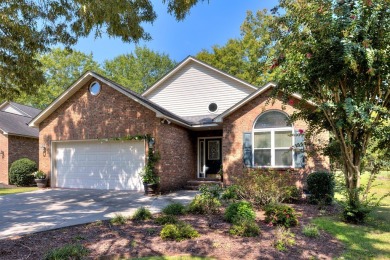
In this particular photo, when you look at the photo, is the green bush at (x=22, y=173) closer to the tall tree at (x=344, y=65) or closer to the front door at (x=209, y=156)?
the front door at (x=209, y=156)

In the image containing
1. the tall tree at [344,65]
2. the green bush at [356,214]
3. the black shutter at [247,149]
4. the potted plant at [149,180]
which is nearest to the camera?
the tall tree at [344,65]

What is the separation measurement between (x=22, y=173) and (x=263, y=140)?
45.4 feet

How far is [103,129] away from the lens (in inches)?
536

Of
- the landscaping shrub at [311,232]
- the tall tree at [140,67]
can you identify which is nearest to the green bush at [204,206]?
the landscaping shrub at [311,232]

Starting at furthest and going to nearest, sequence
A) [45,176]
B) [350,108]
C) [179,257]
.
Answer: [45,176], [350,108], [179,257]

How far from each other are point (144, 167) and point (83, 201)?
2812 mm

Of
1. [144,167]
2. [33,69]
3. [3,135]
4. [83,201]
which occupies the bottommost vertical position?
[83,201]

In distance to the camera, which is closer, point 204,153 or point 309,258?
point 309,258

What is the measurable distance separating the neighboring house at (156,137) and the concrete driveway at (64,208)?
1.61 m

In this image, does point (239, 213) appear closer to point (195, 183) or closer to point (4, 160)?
point (195, 183)

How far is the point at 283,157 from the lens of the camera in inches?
482

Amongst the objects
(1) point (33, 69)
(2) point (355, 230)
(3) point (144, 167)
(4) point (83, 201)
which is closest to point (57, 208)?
(4) point (83, 201)

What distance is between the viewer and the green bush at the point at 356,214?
6.88m

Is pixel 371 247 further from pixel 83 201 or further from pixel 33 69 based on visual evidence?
pixel 33 69
